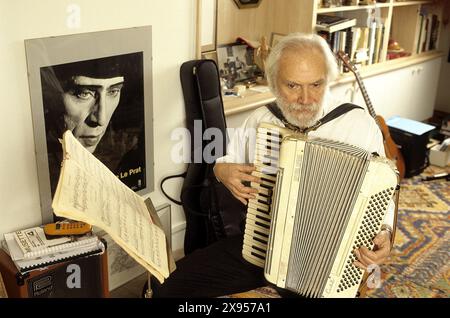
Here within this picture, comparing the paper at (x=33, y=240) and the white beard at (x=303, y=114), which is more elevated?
the white beard at (x=303, y=114)

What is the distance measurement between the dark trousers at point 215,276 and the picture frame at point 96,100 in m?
0.50

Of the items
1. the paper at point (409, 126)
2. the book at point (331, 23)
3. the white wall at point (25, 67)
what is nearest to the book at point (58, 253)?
the white wall at point (25, 67)

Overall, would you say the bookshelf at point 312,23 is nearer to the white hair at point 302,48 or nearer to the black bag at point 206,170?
the black bag at point 206,170

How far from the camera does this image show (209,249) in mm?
1900

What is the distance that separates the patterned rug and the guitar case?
31cm

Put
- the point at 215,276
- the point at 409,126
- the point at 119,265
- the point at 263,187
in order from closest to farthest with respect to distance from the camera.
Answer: the point at 263,187 < the point at 215,276 < the point at 119,265 < the point at 409,126

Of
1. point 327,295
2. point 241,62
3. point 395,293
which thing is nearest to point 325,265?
point 327,295

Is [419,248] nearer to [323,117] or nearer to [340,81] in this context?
[340,81]

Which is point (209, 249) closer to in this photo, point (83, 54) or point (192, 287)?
point (192, 287)

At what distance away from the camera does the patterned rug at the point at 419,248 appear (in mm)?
2244

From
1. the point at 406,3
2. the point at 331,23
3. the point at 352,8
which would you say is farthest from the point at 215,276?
the point at 406,3

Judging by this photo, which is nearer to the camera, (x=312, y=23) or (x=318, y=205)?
(x=318, y=205)

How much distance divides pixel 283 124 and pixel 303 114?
9 centimetres

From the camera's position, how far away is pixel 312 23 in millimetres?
2809
